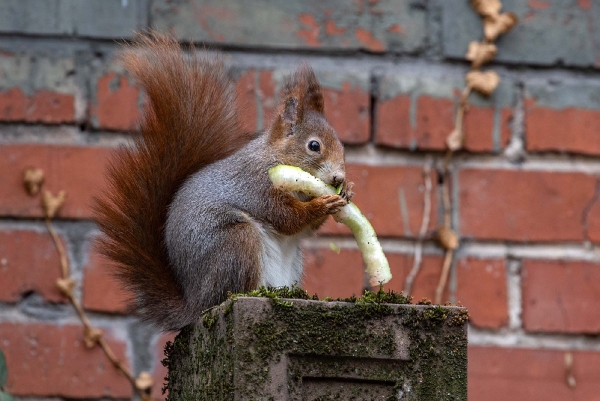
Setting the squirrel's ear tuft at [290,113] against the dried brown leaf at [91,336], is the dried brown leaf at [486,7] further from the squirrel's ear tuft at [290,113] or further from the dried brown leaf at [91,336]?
the dried brown leaf at [91,336]

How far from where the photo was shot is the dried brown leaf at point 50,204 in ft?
4.62

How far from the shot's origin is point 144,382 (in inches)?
55.1

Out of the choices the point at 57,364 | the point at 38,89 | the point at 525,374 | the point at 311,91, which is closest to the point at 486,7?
the point at 311,91

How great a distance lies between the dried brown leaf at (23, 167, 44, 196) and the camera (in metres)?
1.41

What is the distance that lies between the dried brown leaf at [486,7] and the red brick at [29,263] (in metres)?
0.75

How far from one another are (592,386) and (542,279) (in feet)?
0.58

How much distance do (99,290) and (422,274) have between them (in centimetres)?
48

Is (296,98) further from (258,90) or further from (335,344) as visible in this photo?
(335,344)

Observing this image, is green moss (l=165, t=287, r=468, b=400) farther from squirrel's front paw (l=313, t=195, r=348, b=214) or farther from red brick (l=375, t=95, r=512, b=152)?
red brick (l=375, t=95, r=512, b=152)

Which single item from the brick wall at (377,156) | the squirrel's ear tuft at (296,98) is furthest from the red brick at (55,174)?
the squirrel's ear tuft at (296,98)

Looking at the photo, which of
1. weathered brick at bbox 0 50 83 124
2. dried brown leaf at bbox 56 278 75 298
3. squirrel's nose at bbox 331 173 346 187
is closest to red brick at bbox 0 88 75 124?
weathered brick at bbox 0 50 83 124

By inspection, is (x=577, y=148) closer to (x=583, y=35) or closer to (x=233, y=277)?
(x=583, y=35)

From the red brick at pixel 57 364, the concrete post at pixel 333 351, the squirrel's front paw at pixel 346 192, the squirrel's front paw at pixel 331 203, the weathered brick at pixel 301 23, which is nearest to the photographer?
the concrete post at pixel 333 351

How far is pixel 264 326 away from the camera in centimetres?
79
